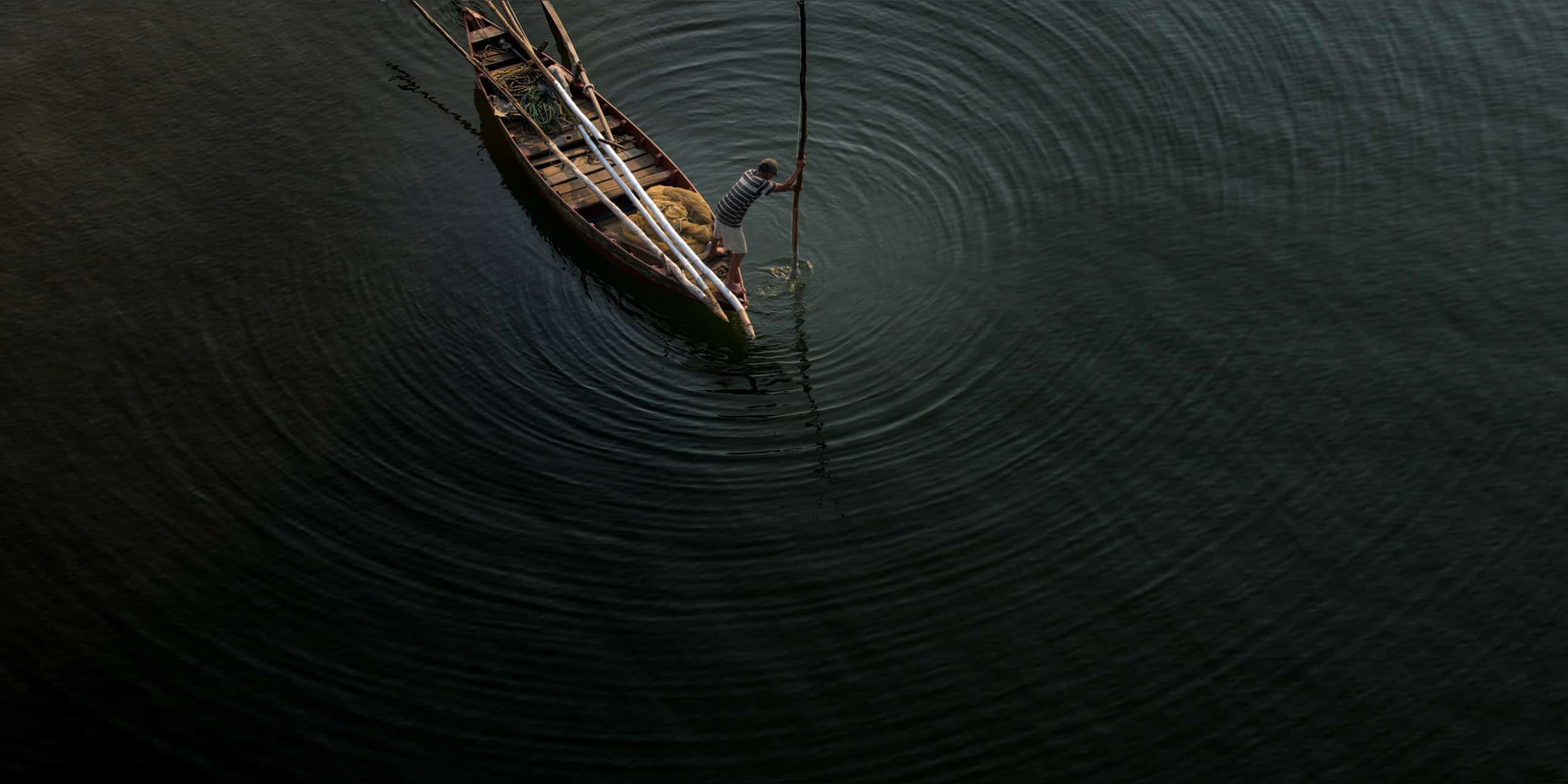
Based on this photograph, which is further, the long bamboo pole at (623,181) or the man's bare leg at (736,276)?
the long bamboo pole at (623,181)

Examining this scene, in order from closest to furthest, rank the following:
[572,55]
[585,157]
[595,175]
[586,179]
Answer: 1. [586,179]
2. [595,175]
3. [585,157]
4. [572,55]

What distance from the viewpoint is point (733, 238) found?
49.5ft

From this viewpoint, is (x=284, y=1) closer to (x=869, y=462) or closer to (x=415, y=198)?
(x=415, y=198)

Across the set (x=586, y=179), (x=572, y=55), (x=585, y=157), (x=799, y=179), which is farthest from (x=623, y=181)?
(x=572, y=55)

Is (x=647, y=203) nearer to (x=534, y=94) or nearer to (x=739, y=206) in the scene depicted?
(x=739, y=206)

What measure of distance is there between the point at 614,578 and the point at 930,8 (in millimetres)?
13378

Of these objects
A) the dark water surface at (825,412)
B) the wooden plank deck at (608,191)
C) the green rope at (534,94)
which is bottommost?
the dark water surface at (825,412)

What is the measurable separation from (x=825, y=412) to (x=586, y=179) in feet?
16.9

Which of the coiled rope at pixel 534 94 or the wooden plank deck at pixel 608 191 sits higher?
the coiled rope at pixel 534 94

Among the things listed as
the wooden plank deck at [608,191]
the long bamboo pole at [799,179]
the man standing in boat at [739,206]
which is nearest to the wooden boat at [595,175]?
the wooden plank deck at [608,191]

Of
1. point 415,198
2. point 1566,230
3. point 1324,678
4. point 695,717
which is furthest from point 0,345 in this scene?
point 1566,230

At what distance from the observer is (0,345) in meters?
15.8

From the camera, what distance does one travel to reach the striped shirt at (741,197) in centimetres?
1423

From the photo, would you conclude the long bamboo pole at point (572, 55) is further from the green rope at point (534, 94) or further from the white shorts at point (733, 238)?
the white shorts at point (733, 238)
